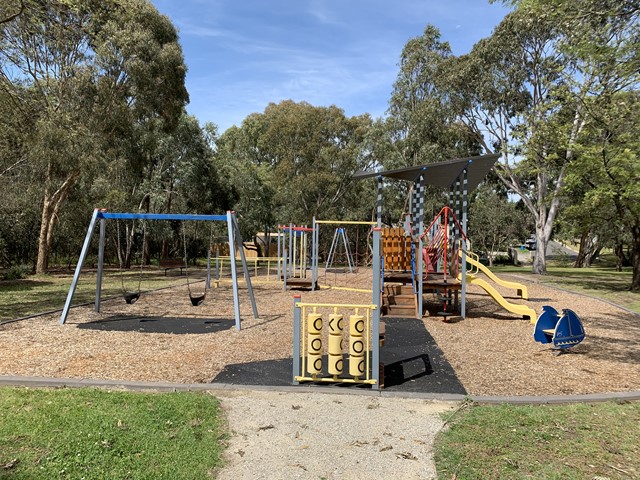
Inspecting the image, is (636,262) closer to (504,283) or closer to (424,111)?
(504,283)

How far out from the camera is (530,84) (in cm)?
2656

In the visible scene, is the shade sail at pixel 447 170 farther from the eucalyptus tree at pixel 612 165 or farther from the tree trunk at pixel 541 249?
the tree trunk at pixel 541 249

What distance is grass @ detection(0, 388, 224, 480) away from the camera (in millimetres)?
3064

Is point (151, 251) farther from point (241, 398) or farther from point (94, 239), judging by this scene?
point (241, 398)

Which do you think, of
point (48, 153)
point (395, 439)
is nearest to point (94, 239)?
point (48, 153)

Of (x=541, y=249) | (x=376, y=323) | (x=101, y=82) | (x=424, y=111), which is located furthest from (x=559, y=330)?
(x=424, y=111)

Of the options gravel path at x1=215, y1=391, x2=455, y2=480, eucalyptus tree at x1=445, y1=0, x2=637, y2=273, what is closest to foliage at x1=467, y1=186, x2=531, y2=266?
eucalyptus tree at x1=445, y1=0, x2=637, y2=273

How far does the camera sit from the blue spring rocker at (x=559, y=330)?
6.68m

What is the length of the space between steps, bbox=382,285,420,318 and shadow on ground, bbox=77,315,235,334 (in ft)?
11.6

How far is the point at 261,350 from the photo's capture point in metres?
6.71

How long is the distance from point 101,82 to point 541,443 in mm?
19053

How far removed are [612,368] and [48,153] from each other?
14.0 meters

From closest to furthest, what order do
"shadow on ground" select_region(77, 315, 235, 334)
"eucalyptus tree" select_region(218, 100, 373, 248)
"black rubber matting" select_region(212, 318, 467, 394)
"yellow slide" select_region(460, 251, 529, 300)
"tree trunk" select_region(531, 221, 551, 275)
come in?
"black rubber matting" select_region(212, 318, 467, 394) < "shadow on ground" select_region(77, 315, 235, 334) < "yellow slide" select_region(460, 251, 529, 300) < "tree trunk" select_region(531, 221, 551, 275) < "eucalyptus tree" select_region(218, 100, 373, 248)

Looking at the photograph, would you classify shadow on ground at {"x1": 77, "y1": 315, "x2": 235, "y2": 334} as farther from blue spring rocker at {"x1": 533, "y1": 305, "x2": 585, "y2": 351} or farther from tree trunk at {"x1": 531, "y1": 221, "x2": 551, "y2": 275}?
tree trunk at {"x1": 531, "y1": 221, "x2": 551, "y2": 275}
